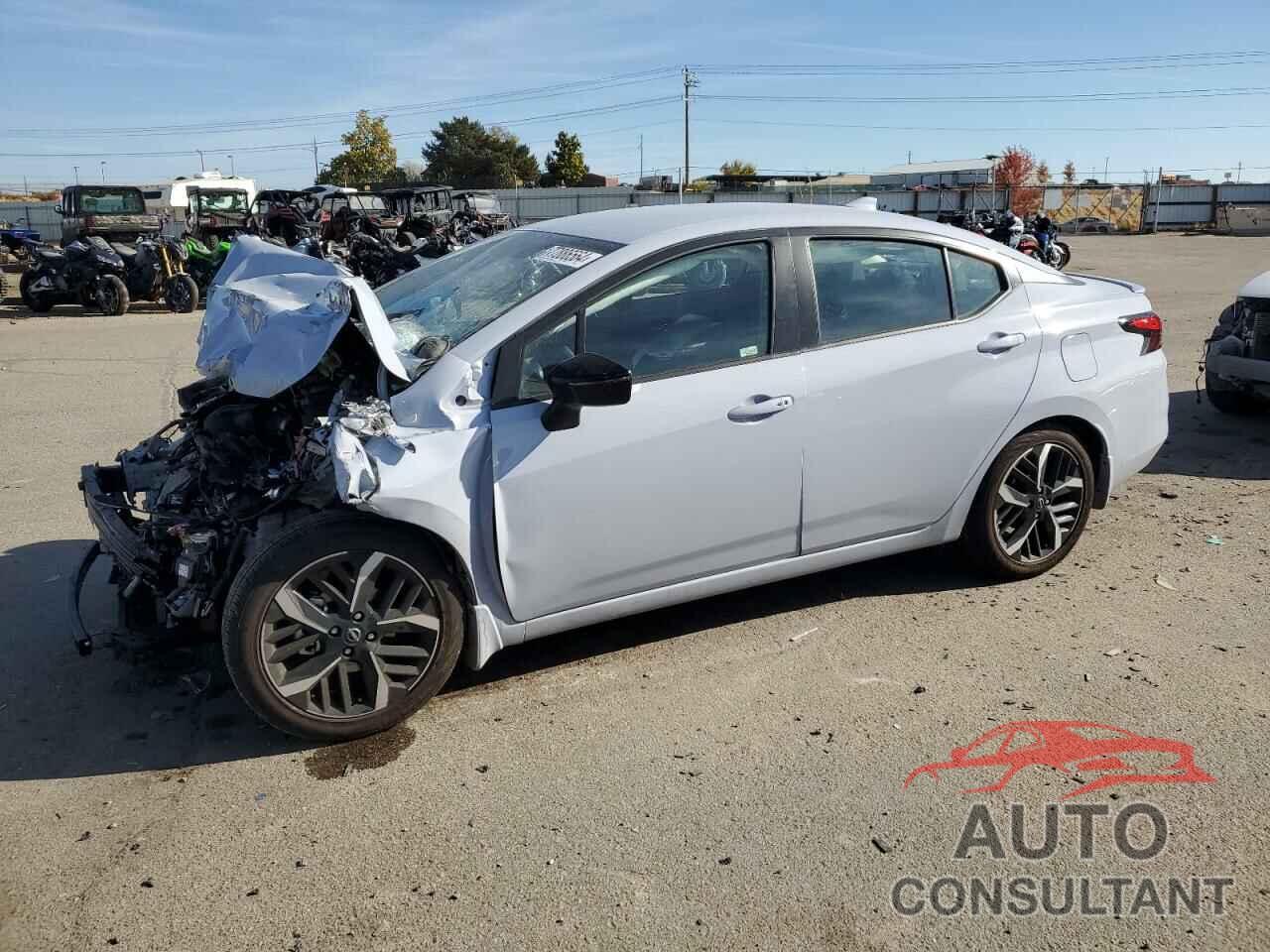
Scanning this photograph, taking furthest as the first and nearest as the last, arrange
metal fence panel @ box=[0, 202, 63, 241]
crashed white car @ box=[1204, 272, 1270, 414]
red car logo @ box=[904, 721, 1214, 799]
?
metal fence panel @ box=[0, 202, 63, 241] < crashed white car @ box=[1204, 272, 1270, 414] < red car logo @ box=[904, 721, 1214, 799]

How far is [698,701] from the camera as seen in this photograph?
12.4 ft

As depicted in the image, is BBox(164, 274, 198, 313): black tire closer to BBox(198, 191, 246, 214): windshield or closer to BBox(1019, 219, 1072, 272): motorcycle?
BBox(198, 191, 246, 214): windshield

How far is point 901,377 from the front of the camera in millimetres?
4156

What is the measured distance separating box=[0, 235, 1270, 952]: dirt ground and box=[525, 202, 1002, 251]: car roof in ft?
5.30

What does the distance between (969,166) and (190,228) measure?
167 feet

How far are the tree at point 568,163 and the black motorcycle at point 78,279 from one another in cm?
5565

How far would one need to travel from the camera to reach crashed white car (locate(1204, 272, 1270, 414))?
7.09 meters

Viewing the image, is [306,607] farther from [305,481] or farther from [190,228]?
[190,228]

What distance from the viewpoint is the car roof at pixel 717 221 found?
398 cm

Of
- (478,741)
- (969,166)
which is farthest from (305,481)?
(969,166)

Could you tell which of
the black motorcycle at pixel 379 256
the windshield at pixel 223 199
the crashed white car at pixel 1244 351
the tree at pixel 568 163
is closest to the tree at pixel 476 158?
the tree at pixel 568 163

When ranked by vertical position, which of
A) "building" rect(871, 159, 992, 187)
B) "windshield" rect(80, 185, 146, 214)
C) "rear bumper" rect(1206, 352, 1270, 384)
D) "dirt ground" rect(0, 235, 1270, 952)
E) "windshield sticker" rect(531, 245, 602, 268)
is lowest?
"dirt ground" rect(0, 235, 1270, 952)

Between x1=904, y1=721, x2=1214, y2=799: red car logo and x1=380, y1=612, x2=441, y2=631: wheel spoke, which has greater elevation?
x1=380, y1=612, x2=441, y2=631: wheel spoke

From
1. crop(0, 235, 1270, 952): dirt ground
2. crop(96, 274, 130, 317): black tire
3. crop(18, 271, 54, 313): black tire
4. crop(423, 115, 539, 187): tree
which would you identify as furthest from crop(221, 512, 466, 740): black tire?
crop(423, 115, 539, 187): tree
